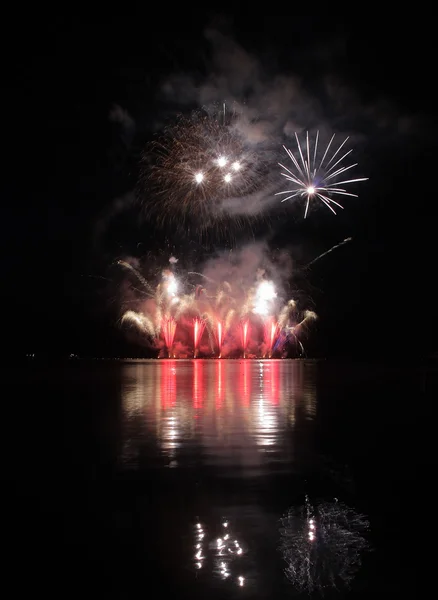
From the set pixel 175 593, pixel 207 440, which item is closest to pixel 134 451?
pixel 207 440

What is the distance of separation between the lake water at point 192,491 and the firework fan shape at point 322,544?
0.14 m

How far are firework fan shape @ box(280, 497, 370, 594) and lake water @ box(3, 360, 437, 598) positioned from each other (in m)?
0.14

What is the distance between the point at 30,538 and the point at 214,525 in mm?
2084

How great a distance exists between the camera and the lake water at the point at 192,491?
19.0 feet

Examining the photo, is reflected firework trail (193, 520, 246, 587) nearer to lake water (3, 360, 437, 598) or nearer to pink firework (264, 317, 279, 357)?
lake water (3, 360, 437, 598)

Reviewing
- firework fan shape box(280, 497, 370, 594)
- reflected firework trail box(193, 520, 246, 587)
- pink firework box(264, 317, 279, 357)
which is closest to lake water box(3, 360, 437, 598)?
reflected firework trail box(193, 520, 246, 587)

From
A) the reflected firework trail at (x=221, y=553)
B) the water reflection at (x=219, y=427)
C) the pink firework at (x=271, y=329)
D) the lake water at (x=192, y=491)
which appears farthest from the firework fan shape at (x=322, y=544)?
the pink firework at (x=271, y=329)

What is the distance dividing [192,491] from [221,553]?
3.04 m

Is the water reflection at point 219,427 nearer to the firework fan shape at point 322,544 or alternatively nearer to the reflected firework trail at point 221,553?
the firework fan shape at point 322,544

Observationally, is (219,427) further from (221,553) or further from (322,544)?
(221,553)

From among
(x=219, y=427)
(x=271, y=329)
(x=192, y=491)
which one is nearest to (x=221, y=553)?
(x=192, y=491)

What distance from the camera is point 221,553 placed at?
6.35 m

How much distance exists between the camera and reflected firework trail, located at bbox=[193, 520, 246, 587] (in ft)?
19.0

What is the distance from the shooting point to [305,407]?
2241 cm
